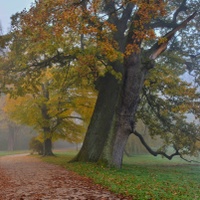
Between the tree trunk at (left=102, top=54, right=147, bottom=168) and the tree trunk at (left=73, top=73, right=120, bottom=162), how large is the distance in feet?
7.26

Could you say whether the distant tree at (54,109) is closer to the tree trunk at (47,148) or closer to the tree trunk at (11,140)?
the tree trunk at (47,148)

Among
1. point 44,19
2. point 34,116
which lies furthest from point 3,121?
point 44,19

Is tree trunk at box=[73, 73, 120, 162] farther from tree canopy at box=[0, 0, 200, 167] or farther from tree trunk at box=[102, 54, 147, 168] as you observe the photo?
tree trunk at box=[102, 54, 147, 168]

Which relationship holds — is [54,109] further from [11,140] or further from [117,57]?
[11,140]

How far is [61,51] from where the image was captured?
1595 cm

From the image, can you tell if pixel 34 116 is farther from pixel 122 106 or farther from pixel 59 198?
pixel 59 198

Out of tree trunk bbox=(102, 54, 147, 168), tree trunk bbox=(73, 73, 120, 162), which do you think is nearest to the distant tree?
tree trunk bbox=(73, 73, 120, 162)

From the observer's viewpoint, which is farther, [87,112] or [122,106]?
[87,112]

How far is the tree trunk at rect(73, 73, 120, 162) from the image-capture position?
15453 mm

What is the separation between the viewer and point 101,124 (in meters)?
15.9

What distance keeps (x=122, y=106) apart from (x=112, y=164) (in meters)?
2.69

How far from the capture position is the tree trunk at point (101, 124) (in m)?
15.5

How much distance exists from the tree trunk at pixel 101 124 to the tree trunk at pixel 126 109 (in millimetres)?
2213

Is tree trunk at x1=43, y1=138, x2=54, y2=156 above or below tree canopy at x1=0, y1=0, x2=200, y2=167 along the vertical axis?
below
